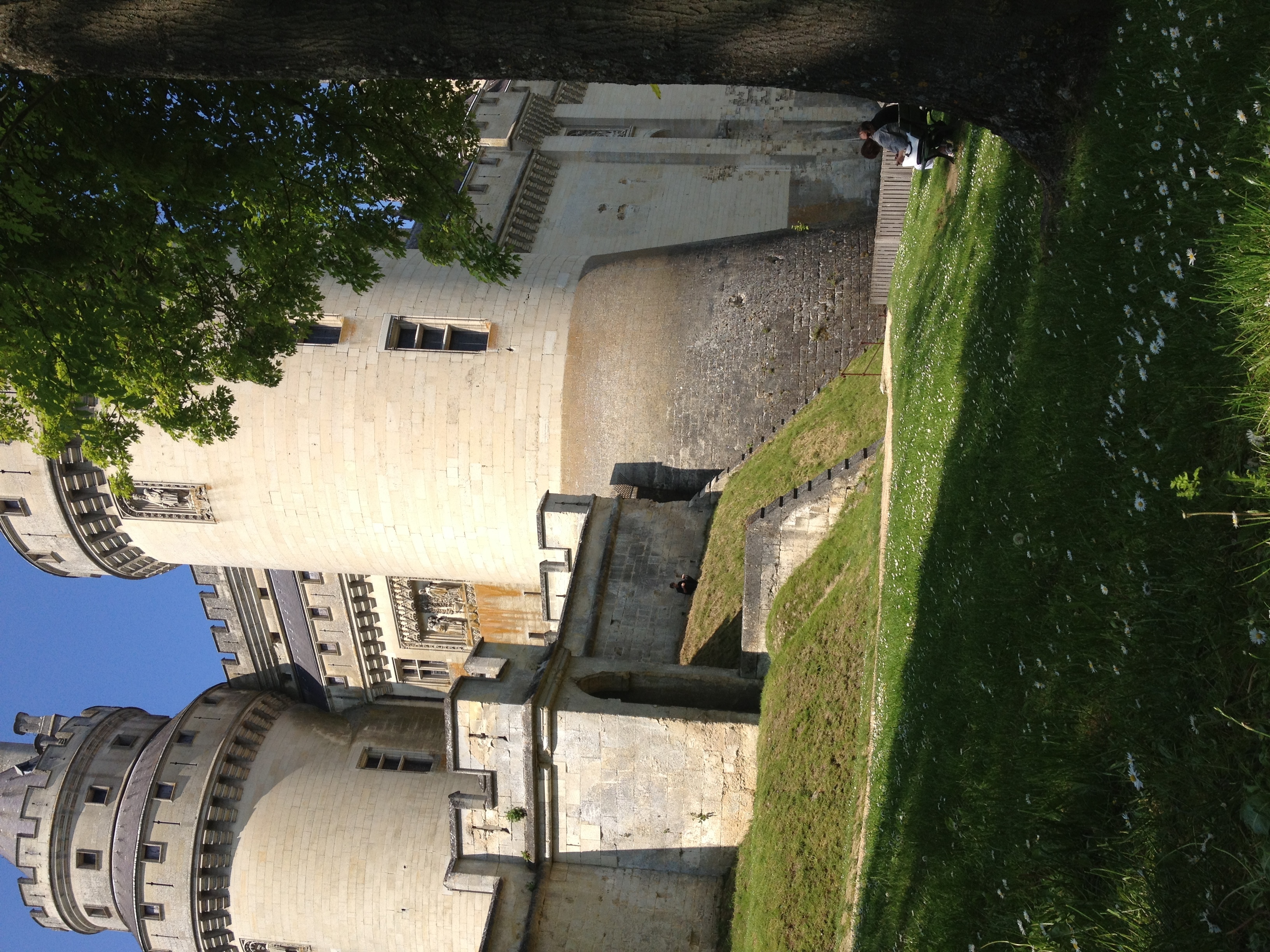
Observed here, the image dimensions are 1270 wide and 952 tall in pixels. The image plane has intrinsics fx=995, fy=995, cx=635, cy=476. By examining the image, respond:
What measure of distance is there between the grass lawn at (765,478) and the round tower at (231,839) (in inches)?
246

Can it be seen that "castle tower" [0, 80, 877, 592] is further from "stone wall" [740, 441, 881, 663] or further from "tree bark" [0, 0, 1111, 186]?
"tree bark" [0, 0, 1111, 186]

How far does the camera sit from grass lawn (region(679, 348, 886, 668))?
13.3 meters

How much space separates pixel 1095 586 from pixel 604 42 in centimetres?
357

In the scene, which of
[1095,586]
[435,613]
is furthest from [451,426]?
[1095,586]

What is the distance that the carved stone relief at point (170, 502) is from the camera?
58.2 ft

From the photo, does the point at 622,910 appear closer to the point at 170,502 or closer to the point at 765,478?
the point at 765,478

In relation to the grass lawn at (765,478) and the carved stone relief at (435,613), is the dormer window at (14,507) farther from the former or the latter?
the grass lawn at (765,478)

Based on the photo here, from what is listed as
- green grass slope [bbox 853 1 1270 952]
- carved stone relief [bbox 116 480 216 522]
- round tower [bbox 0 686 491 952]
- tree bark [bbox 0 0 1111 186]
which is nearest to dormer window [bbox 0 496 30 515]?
carved stone relief [bbox 116 480 216 522]

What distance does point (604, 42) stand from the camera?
4.98m

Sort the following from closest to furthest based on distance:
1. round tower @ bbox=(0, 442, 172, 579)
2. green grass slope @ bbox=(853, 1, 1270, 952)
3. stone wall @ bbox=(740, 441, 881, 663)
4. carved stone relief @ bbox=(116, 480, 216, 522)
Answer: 1. green grass slope @ bbox=(853, 1, 1270, 952)
2. stone wall @ bbox=(740, 441, 881, 663)
3. carved stone relief @ bbox=(116, 480, 216, 522)
4. round tower @ bbox=(0, 442, 172, 579)

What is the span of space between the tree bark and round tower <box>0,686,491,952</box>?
14403mm

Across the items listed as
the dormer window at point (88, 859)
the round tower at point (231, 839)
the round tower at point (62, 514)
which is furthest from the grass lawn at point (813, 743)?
the round tower at point (62, 514)

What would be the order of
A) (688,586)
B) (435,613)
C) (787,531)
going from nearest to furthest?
1. (787,531)
2. (688,586)
3. (435,613)

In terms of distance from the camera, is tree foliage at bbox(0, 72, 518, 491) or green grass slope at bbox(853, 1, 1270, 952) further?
tree foliage at bbox(0, 72, 518, 491)
